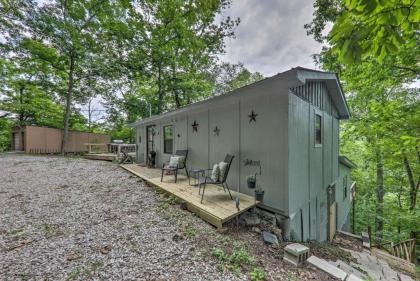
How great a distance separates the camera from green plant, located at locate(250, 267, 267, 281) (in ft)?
7.08

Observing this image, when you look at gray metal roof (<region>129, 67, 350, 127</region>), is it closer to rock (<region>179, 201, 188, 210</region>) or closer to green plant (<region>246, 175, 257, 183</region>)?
green plant (<region>246, 175, 257, 183</region>)

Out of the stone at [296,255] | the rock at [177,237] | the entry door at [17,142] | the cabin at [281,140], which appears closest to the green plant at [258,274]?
the stone at [296,255]

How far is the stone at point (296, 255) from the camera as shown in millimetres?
2631

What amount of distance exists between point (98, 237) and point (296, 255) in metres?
3.01

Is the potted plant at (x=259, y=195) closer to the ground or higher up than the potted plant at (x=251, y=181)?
closer to the ground

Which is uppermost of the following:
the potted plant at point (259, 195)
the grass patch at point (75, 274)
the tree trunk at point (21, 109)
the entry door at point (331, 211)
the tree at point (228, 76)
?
the tree at point (228, 76)

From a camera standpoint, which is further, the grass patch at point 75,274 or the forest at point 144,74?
the forest at point 144,74

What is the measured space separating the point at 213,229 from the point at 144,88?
570 inches

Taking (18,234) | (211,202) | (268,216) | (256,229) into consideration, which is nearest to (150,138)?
(211,202)

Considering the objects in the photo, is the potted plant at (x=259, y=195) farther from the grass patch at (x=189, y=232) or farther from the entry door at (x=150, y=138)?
the entry door at (x=150, y=138)

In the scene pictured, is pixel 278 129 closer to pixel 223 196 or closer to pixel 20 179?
pixel 223 196

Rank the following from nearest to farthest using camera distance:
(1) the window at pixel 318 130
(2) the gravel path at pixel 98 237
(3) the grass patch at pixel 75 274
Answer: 1. (3) the grass patch at pixel 75 274
2. (2) the gravel path at pixel 98 237
3. (1) the window at pixel 318 130

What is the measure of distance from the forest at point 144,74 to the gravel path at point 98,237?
7367 millimetres

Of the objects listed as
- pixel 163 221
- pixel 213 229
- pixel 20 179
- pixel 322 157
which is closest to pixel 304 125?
pixel 322 157
